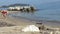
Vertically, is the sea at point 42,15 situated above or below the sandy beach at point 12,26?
below

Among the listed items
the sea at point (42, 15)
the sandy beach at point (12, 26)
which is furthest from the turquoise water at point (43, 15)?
the sandy beach at point (12, 26)

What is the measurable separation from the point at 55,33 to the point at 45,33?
515mm

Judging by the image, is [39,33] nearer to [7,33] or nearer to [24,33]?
[24,33]

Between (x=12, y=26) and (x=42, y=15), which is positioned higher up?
(x=12, y=26)

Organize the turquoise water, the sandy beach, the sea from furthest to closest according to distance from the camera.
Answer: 1. the turquoise water
2. the sea
3. the sandy beach

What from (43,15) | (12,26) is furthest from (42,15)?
(12,26)

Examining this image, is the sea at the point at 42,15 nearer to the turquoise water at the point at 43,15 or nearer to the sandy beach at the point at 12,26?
the turquoise water at the point at 43,15

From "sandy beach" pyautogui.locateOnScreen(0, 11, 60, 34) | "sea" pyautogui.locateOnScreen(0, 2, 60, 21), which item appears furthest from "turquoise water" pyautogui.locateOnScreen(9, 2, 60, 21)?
"sandy beach" pyautogui.locateOnScreen(0, 11, 60, 34)

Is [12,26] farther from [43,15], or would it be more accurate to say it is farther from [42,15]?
[42,15]

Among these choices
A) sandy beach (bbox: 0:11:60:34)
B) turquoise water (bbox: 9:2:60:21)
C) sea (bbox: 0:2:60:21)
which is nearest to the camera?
sandy beach (bbox: 0:11:60:34)

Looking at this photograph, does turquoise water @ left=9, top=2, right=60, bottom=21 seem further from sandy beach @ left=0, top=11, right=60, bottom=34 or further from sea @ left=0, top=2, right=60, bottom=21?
sandy beach @ left=0, top=11, right=60, bottom=34

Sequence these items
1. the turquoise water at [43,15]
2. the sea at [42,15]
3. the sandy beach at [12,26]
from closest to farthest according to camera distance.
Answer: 1. the sandy beach at [12,26]
2. the sea at [42,15]
3. the turquoise water at [43,15]

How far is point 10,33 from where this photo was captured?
38.0 feet

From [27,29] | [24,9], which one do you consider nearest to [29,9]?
[24,9]
